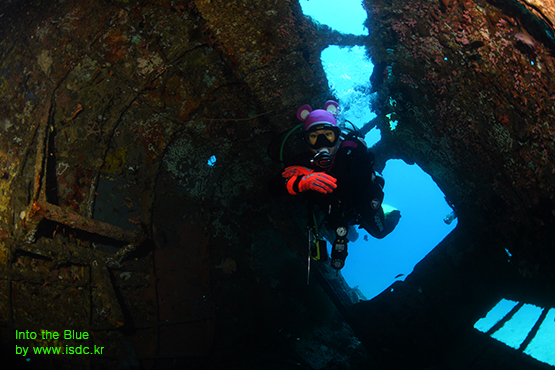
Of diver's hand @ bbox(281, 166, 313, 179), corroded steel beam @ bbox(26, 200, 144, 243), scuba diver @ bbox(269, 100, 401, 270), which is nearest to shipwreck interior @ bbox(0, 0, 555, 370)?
corroded steel beam @ bbox(26, 200, 144, 243)

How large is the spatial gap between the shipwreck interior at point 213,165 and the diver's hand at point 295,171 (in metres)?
0.59

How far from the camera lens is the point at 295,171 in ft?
9.92

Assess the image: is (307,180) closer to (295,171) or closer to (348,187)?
(295,171)

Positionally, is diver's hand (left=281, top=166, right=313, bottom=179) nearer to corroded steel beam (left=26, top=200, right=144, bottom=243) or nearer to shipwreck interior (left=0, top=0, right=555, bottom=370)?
shipwreck interior (left=0, top=0, right=555, bottom=370)

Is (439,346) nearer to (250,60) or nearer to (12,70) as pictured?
(250,60)

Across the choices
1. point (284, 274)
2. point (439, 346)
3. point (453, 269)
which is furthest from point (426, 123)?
point (439, 346)

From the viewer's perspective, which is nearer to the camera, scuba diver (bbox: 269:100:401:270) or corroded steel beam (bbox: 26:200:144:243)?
corroded steel beam (bbox: 26:200:144:243)

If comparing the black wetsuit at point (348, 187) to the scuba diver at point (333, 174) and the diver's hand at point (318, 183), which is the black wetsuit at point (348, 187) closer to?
the scuba diver at point (333, 174)

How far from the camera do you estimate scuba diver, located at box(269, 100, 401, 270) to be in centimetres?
290

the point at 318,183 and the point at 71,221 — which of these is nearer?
the point at 71,221

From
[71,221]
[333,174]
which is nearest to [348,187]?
[333,174]

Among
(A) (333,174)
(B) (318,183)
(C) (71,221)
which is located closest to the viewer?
(C) (71,221)

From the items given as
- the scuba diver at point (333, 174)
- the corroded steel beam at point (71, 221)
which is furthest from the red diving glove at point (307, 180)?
the corroded steel beam at point (71, 221)

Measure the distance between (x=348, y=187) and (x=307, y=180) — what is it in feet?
2.10
